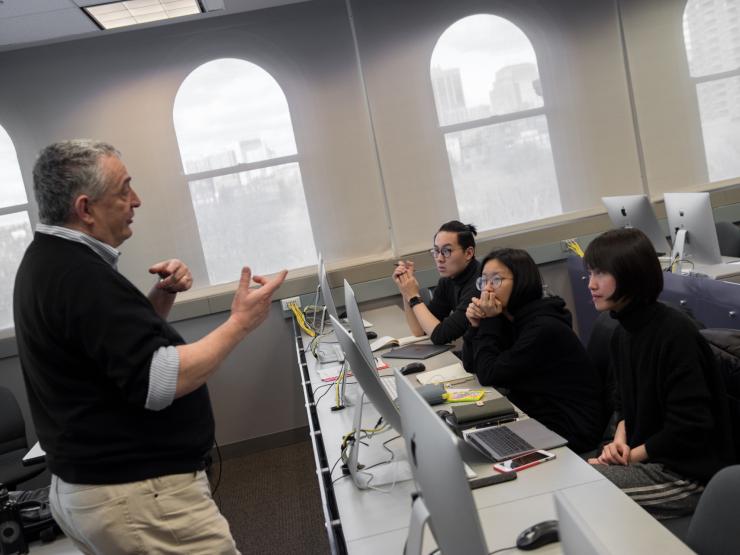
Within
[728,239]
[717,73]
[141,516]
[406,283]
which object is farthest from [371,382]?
[717,73]

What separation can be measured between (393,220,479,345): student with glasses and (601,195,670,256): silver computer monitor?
109 cm

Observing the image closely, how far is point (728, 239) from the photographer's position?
4.75 metres

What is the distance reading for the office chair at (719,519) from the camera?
1.40 m

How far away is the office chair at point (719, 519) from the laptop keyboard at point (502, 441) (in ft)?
2.14

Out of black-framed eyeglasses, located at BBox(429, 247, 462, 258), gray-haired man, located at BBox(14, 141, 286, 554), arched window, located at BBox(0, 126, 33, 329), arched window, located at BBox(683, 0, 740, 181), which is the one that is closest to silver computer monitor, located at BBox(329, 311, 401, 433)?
gray-haired man, located at BBox(14, 141, 286, 554)

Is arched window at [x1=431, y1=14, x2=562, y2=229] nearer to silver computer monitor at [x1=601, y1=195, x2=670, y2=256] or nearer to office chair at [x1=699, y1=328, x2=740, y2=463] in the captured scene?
silver computer monitor at [x1=601, y1=195, x2=670, y2=256]

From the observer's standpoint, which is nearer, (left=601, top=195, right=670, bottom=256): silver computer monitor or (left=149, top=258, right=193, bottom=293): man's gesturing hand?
(left=149, top=258, right=193, bottom=293): man's gesturing hand

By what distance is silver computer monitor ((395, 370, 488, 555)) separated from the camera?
37.8 inches

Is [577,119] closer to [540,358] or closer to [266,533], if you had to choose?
[540,358]

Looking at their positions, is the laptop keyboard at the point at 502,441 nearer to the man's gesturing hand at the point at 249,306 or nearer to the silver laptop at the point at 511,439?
the silver laptop at the point at 511,439

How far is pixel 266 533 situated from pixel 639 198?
9.32 ft

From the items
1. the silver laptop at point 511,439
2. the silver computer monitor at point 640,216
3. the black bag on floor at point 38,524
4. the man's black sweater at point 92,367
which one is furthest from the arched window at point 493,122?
the man's black sweater at point 92,367

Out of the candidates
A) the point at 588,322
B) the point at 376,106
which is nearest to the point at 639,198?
the point at 588,322

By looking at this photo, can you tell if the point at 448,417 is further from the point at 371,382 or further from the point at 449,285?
the point at 449,285
